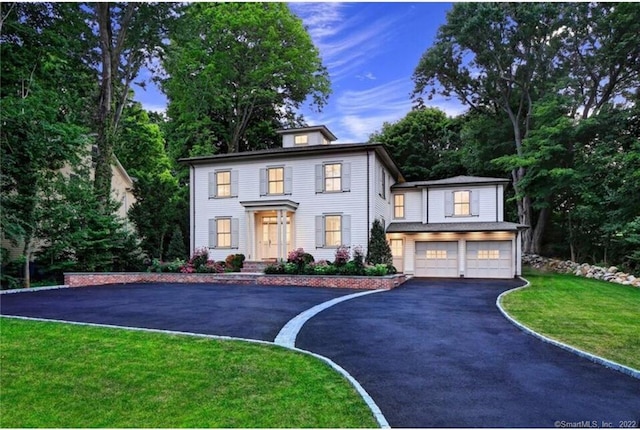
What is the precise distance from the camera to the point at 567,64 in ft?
82.7

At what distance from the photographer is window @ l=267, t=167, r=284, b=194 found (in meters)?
19.5

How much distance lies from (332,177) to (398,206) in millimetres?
5025

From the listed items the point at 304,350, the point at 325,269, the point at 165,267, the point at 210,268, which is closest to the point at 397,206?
the point at 325,269

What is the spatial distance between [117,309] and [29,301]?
324 cm

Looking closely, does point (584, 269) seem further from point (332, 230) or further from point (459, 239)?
point (332, 230)

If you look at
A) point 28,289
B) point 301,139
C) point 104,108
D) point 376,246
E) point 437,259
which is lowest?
point 28,289

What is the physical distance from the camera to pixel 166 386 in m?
4.51

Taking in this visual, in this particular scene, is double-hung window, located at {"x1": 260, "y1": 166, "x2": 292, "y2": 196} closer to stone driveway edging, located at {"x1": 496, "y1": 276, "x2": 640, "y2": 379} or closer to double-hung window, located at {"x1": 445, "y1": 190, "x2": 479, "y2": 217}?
double-hung window, located at {"x1": 445, "y1": 190, "x2": 479, "y2": 217}

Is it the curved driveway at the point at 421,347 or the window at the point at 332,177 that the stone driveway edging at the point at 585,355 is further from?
the window at the point at 332,177

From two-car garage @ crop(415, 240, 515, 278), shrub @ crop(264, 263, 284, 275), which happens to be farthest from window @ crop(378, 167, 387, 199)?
shrub @ crop(264, 263, 284, 275)

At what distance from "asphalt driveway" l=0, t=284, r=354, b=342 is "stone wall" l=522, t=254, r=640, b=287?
40.0 ft

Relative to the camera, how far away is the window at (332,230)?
59.6 feet

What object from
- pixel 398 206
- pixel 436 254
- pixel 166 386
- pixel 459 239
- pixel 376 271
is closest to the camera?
pixel 166 386

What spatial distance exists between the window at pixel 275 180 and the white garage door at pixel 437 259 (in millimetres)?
7551
